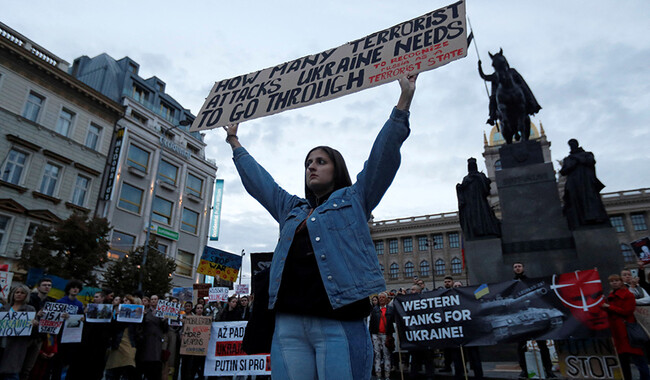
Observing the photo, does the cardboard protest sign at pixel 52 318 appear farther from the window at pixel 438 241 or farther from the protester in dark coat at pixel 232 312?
the window at pixel 438 241

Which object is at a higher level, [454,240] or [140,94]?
[140,94]

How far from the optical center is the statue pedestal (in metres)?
8.66

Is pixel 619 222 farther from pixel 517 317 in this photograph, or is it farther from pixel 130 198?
pixel 517 317

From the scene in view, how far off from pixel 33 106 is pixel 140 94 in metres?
10.9

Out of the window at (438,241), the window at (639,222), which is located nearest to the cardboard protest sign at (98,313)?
the window at (438,241)

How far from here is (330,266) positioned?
1925 millimetres

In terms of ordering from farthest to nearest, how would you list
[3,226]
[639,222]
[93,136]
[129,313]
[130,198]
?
[639,222], [130,198], [93,136], [3,226], [129,313]

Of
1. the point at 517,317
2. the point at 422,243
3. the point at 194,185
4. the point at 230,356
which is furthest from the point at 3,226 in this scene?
the point at 422,243

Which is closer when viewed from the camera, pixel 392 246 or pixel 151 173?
pixel 151 173

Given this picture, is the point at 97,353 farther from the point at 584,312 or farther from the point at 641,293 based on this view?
the point at 641,293

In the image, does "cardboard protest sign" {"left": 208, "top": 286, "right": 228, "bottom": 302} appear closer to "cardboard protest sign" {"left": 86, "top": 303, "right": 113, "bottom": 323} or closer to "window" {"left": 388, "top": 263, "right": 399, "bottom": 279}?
"cardboard protest sign" {"left": 86, "top": 303, "right": 113, "bottom": 323}

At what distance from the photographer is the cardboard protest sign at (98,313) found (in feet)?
25.9

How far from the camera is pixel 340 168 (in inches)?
92.3

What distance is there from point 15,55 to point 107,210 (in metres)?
10.7
